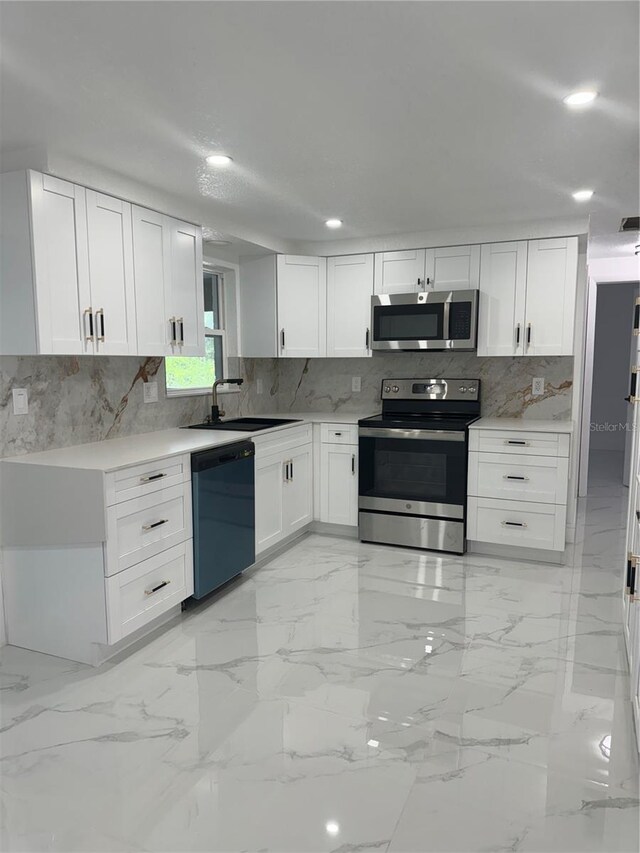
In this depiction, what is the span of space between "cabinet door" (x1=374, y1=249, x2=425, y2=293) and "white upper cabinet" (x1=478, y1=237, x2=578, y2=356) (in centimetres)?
45

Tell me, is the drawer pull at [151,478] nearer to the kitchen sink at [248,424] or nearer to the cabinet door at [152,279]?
the cabinet door at [152,279]

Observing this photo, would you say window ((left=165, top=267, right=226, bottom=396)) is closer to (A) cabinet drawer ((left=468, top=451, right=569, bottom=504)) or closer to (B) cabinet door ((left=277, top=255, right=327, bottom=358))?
(B) cabinet door ((left=277, top=255, right=327, bottom=358))

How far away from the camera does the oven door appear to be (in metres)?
3.77

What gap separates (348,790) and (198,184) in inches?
107

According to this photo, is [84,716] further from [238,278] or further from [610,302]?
[610,302]

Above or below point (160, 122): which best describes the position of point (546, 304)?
below

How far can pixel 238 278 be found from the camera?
4.43 meters

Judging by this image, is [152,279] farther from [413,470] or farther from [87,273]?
[413,470]

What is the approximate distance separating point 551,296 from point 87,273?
284cm

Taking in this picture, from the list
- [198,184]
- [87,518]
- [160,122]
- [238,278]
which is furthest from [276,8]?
[238,278]

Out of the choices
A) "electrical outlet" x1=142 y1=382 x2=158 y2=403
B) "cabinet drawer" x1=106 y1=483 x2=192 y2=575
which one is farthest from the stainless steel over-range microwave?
"cabinet drawer" x1=106 y1=483 x2=192 y2=575

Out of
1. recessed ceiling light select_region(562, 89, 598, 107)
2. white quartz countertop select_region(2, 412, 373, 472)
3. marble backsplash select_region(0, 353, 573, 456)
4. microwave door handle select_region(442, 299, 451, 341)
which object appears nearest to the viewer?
recessed ceiling light select_region(562, 89, 598, 107)

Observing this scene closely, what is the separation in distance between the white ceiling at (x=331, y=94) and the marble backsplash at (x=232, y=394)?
103 cm

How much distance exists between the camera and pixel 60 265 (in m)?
2.46
